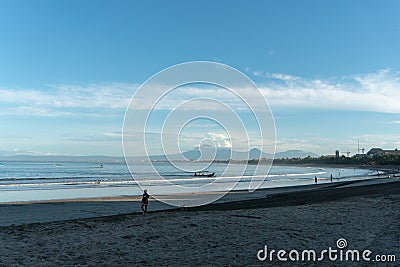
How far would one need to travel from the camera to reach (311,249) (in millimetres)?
9750

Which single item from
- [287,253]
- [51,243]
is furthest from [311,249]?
[51,243]

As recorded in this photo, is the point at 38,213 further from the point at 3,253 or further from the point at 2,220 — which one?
the point at 3,253

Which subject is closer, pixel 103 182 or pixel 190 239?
pixel 190 239

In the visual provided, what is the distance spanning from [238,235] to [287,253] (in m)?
2.43

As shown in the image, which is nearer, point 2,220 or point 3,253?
point 3,253
